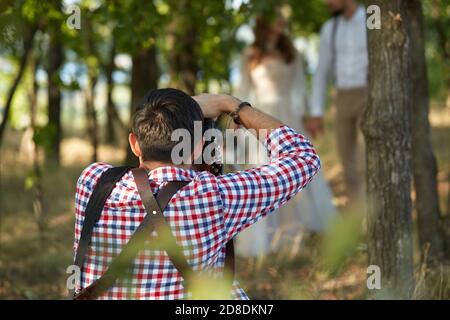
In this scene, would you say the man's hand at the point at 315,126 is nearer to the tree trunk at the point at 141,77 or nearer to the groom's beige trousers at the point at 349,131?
the groom's beige trousers at the point at 349,131

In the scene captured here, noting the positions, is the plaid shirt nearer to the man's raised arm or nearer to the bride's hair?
the man's raised arm

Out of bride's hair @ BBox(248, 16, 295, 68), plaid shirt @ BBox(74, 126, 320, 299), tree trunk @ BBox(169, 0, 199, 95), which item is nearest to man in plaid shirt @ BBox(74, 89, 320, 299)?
Answer: plaid shirt @ BBox(74, 126, 320, 299)

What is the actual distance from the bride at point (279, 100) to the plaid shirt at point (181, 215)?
4.45 metres

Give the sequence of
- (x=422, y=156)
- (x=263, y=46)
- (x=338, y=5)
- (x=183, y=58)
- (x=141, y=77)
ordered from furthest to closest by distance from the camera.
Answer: (x=141, y=77) → (x=183, y=58) → (x=263, y=46) → (x=338, y=5) → (x=422, y=156)

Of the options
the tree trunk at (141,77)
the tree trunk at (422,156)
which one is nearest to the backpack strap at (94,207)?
the tree trunk at (422,156)

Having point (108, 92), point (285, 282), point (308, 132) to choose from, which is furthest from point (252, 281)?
point (108, 92)

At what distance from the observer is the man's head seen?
21.7ft

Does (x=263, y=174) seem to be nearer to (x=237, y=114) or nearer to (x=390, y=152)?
(x=237, y=114)

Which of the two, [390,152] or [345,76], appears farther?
[345,76]

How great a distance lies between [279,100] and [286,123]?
25 cm

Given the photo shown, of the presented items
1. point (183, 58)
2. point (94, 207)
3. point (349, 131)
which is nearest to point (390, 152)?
point (94, 207)

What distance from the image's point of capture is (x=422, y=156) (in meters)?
5.24

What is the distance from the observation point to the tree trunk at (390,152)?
407 cm

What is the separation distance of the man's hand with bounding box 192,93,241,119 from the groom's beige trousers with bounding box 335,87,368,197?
13.7 ft
